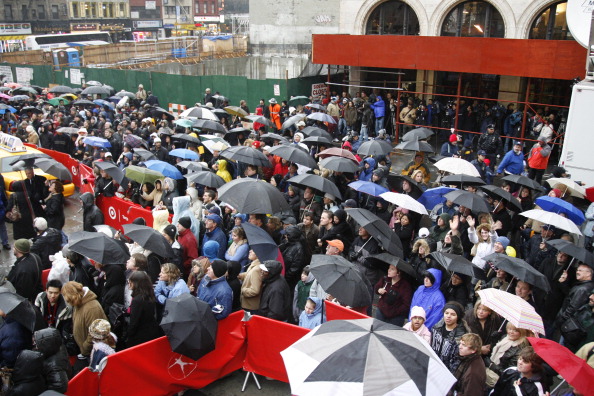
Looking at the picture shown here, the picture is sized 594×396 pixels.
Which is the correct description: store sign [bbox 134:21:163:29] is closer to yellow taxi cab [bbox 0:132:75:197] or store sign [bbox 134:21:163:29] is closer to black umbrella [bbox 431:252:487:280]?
yellow taxi cab [bbox 0:132:75:197]

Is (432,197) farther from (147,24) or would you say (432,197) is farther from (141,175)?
(147,24)

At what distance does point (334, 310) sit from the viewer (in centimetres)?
756

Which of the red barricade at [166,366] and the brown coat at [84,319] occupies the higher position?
the brown coat at [84,319]

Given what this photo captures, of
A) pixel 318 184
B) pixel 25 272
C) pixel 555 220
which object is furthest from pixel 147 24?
pixel 555 220

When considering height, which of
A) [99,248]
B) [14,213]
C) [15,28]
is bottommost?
[14,213]

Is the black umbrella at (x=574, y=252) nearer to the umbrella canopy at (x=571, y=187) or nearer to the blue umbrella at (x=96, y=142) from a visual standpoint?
the umbrella canopy at (x=571, y=187)

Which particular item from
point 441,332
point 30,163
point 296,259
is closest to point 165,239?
point 296,259

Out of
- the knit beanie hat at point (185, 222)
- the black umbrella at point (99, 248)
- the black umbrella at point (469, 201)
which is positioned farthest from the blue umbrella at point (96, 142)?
the black umbrella at point (469, 201)

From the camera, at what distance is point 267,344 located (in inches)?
301

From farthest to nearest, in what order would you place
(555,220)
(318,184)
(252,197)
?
(318,184)
(252,197)
(555,220)

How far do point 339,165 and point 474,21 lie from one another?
1568cm

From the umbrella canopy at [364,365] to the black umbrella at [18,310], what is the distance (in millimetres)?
3214

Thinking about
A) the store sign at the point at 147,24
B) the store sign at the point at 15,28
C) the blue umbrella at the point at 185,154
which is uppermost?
the store sign at the point at 147,24

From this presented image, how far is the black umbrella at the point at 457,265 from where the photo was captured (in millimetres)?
7508
